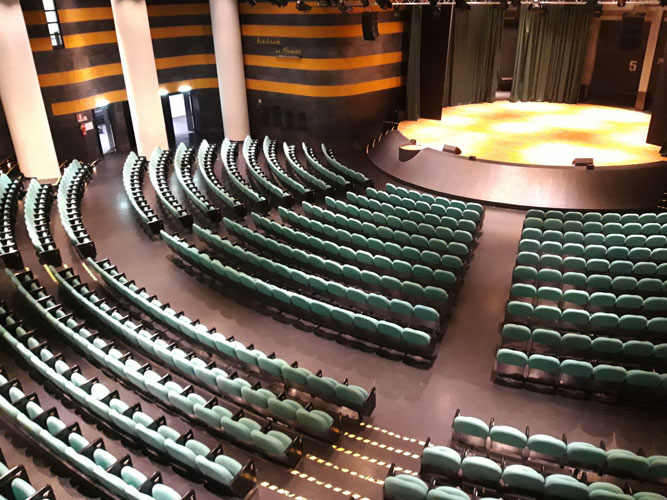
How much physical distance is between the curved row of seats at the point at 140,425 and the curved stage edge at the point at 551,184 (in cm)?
857

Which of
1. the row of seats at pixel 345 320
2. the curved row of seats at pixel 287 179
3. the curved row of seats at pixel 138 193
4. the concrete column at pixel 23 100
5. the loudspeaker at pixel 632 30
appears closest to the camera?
the row of seats at pixel 345 320

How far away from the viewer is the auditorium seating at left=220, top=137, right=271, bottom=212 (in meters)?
11.6

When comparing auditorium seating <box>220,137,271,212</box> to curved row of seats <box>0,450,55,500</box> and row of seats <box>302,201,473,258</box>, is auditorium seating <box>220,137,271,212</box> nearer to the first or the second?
row of seats <box>302,201,473,258</box>

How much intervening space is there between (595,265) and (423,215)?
3297mm

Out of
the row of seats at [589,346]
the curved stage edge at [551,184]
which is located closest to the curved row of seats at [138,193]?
the curved stage edge at [551,184]

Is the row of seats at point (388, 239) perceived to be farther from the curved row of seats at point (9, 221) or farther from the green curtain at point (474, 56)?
the green curtain at point (474, 56)

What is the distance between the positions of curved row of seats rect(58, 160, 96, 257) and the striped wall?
20.8 ft

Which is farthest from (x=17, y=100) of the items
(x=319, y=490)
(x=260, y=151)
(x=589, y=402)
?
(x=589, y=402)

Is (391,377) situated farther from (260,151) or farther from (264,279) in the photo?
(260,151)

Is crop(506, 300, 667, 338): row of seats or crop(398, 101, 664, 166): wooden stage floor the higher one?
crop(398, 101, 664, 166): wooden stage floor

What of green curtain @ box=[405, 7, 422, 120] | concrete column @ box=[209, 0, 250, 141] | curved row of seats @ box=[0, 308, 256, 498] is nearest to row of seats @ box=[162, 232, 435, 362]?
curved row of seats @ box=[0, 308, 256, 498]

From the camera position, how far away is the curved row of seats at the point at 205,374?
5.55 meters

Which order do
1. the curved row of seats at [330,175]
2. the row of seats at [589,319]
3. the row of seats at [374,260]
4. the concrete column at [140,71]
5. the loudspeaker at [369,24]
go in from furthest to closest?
the concrete column at [140,71], the loudspeaker at [369,24], the curved row of seats at [330,175], the row of seats at [374,260], the row of seats at [589,319]

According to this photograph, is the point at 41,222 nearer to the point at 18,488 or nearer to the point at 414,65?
the point at 18,488
